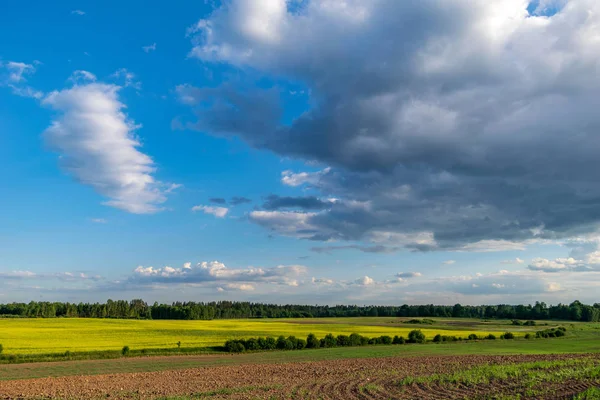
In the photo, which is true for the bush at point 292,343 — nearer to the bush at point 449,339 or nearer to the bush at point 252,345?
the bush at point 252,345

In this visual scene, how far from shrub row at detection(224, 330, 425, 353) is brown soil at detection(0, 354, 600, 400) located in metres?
21.3

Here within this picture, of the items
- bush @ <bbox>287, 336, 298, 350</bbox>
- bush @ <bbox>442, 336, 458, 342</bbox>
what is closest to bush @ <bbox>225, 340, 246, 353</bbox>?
bush @ <bbox>287, 336, 298, 350</bbox>

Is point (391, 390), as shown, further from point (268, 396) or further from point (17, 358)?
point (17, 358)

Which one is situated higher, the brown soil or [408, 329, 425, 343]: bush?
the brown soil

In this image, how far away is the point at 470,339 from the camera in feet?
290

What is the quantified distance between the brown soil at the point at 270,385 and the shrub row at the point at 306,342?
2126 centimetres

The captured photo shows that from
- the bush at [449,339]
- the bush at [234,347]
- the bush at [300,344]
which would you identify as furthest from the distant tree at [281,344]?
the bush at [449,339]

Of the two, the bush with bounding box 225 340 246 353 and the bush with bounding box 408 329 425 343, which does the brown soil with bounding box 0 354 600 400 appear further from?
the bush with bounding box 408 329 425 343

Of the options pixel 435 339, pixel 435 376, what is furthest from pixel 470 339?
pixel 435 376

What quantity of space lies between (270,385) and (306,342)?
4134cm

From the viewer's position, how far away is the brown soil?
26.9 metres

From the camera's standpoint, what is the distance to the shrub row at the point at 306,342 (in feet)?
213

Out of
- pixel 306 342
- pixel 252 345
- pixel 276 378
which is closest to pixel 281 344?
Answer: pixel 306 342

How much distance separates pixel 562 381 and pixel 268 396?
18.7 m
